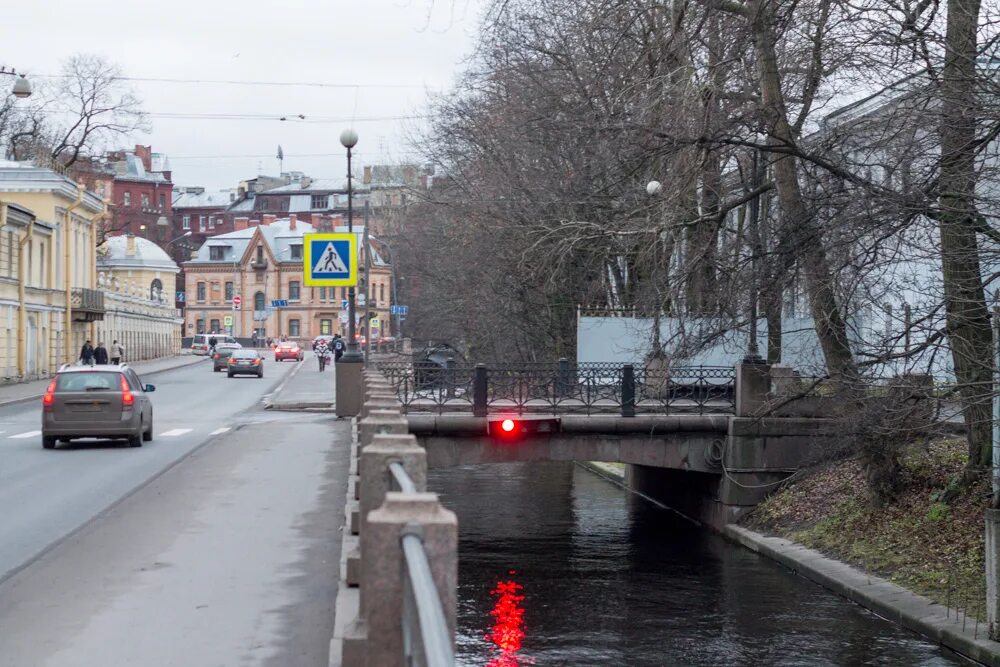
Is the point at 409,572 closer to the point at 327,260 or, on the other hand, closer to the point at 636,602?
the point at 636,602

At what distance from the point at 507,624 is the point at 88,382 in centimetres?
1104

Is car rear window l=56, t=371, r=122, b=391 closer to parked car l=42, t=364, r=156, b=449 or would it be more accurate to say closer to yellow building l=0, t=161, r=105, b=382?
parked car l=42, t=364, r=156, b=449

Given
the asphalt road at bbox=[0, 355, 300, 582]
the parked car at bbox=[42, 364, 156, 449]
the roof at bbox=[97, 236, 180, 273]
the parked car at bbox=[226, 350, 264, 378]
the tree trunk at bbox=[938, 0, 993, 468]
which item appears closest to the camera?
the tree trunk at bbox=[938, 0, 993, 468]

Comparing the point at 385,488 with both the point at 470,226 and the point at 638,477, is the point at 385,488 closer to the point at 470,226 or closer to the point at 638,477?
the point at 638,477

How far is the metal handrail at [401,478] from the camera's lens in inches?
187

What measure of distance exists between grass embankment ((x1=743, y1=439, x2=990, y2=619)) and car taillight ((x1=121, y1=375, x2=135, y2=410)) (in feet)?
38.8

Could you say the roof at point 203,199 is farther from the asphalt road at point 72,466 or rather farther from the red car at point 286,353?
the asphalt road at point 72,466

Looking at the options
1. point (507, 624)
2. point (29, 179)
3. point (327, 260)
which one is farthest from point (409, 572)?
point (29, 179)

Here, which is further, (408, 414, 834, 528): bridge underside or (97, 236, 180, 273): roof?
(97, 236, 180, 273): roof

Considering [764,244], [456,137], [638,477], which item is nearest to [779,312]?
[764,244]

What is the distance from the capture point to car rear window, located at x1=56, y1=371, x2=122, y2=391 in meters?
24.0

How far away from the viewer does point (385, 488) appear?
18.9 ft

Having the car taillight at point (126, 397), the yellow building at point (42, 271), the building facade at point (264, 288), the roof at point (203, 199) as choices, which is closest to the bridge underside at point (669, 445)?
the car taillight at point (126, 397)

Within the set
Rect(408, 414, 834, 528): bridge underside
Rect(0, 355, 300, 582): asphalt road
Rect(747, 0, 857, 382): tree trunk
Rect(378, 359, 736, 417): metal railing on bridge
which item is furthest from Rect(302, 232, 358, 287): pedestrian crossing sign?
Rect(747, 0, 857, 382): tree trunk
